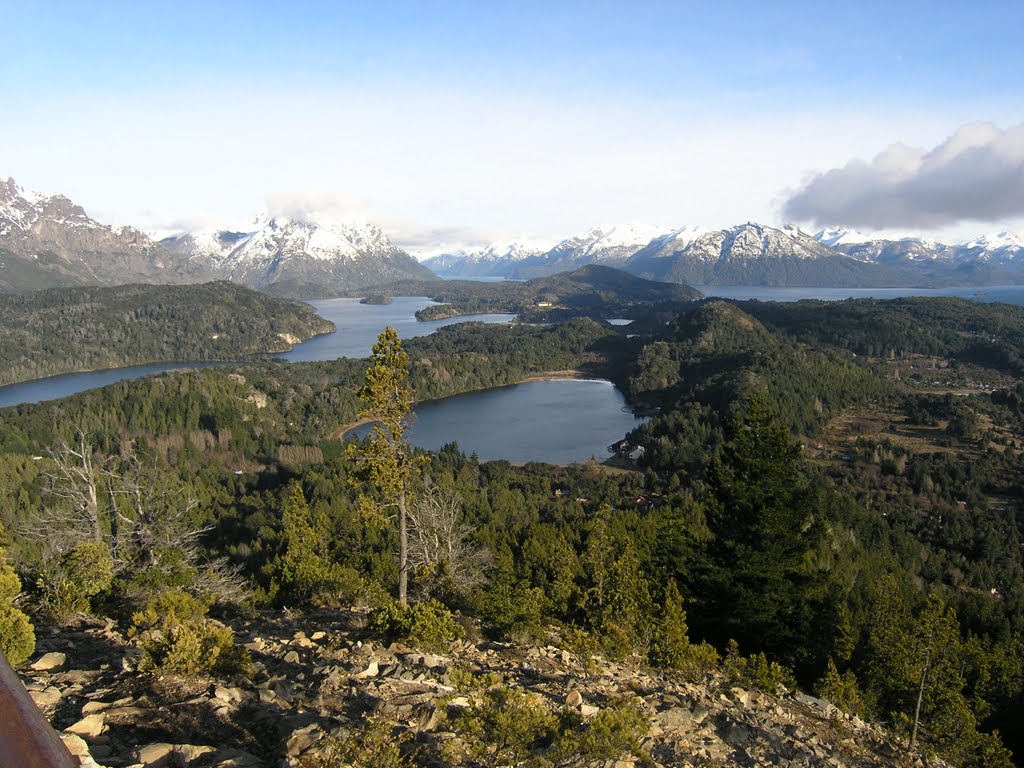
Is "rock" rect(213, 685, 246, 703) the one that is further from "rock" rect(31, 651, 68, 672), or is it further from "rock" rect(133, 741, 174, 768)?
"rock" rect(31, 651, 68, 672)

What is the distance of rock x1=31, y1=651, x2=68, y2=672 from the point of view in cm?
882

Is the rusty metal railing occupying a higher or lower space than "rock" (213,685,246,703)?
higher

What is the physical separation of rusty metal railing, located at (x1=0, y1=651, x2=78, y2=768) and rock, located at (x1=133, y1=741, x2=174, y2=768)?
222 inches

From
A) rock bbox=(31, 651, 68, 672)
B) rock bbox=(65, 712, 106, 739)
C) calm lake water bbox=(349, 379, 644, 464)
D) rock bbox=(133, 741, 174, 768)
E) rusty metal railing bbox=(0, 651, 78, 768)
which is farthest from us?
calm lake water bbox=(349, 379, 644, 464)

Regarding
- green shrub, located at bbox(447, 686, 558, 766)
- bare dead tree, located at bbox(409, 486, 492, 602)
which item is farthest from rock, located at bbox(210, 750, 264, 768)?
bare dead tree, located at bbox(409, 486, 492, 602)

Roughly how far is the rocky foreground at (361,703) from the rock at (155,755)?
1cm

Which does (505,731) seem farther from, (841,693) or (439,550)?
(439,550)

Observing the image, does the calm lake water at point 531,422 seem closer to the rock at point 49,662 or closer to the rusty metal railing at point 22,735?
the rock at point 49,662

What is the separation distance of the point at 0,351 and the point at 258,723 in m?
203

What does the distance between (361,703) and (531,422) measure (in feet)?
315

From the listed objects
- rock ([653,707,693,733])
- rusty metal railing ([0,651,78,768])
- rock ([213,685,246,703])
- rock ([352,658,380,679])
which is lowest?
rock ([653,707,693,733])

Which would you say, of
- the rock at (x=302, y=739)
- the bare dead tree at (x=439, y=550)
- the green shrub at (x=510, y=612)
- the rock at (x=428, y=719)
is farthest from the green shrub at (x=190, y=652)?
the bare dead tree at (x=439, y=550)

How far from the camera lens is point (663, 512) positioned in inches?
1868

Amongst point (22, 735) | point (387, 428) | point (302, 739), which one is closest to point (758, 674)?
point (387, 428)
